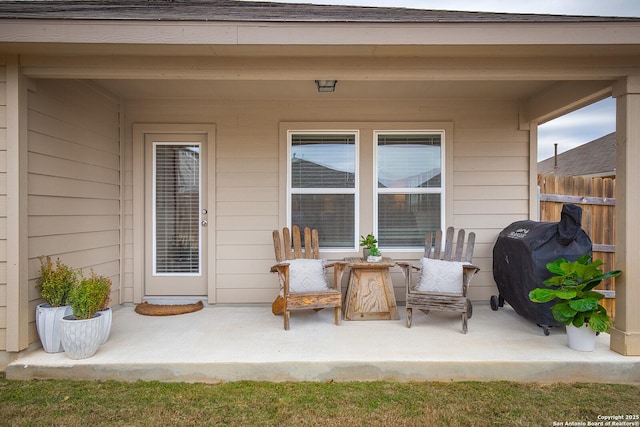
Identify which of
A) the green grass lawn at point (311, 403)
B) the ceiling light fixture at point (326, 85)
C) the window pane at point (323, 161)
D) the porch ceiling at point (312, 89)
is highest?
the porch ceiling at point (312, 89)

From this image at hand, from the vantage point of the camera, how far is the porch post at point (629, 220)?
2.97m

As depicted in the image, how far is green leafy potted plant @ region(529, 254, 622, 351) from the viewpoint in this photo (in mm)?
2912

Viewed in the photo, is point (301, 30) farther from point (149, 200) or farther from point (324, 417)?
point (149, 200)

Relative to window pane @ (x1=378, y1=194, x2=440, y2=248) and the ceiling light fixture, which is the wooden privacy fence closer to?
window pane @ (x1=378, y1=194, x2=440, y2=248)

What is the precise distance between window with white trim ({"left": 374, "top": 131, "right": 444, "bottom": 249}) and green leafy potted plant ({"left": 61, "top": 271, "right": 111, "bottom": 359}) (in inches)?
110

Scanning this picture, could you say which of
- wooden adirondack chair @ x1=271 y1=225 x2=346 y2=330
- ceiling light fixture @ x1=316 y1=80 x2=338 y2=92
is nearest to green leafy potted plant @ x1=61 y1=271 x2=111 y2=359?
wooden adirondack chair @ x1=271 y1=225 x2=346 y2=330

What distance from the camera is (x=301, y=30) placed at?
2723 mm

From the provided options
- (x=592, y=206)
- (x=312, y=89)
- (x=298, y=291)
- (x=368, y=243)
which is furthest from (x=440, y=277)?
(x=592, y=206)

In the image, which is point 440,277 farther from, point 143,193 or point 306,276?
point 143,193

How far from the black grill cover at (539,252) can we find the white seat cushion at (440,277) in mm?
513

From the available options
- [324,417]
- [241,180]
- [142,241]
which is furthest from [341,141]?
[324,417]

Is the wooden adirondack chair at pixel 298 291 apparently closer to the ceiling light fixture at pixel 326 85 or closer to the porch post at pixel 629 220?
the ceiling light fixture at pixel 326 85

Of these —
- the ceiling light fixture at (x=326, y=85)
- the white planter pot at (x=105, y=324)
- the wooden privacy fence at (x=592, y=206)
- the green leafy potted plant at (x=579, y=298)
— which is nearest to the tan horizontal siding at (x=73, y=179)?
the white planter pot at (x=105, y=324)

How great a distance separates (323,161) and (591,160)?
8726mm
